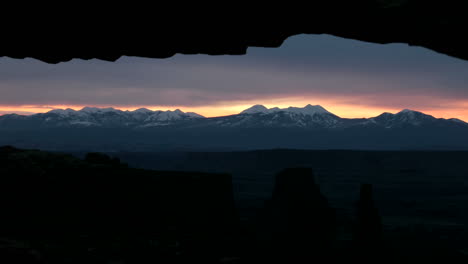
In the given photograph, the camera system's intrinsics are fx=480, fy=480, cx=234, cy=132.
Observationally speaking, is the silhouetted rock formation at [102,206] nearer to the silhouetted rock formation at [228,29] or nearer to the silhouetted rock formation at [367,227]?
the silhouetted rock formation at [228,29]

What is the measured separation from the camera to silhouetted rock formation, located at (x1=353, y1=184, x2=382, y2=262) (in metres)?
24.5

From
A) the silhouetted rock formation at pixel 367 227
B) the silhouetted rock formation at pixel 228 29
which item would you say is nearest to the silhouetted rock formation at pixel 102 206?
the silhouetted rock formation at pixel 228 29

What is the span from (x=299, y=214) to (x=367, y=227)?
860cm

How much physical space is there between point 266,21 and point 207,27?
0.92m

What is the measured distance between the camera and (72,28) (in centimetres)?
748

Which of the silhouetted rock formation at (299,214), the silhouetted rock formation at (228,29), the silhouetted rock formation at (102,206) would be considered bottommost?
the silhouetted rock formation at (299,214)

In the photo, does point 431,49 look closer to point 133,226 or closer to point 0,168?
point 133,226

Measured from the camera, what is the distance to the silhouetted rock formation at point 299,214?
31453mm

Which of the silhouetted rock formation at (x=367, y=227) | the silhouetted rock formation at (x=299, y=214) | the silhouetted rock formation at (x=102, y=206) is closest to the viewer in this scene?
the silhouetted rock formation at (x=102, y=206)

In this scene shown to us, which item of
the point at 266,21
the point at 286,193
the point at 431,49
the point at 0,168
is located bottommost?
the point at 286,193

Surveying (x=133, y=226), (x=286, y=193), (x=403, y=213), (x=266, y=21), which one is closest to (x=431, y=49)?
(x=266, y=21)

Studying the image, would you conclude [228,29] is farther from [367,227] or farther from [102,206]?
[367,227]

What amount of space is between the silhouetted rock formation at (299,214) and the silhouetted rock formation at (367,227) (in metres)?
5.56

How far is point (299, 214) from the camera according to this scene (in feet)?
109
